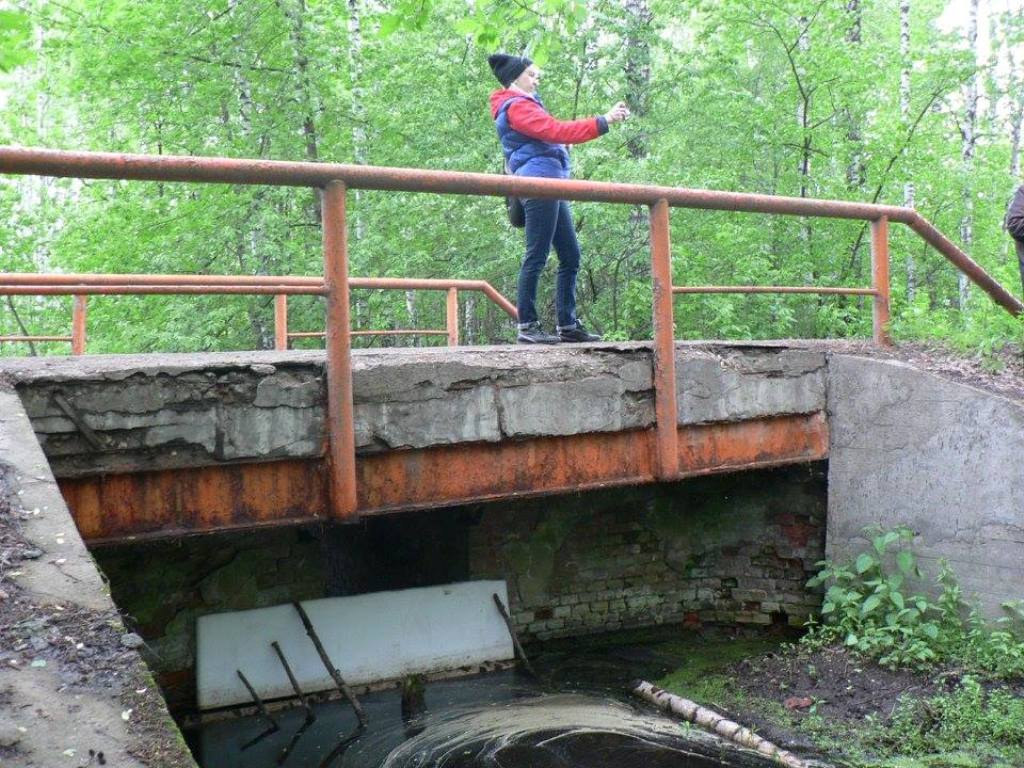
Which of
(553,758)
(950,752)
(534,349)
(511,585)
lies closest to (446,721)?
(553,758)

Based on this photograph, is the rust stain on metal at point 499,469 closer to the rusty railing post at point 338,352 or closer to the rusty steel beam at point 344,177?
the rusty railing post at point 338,352

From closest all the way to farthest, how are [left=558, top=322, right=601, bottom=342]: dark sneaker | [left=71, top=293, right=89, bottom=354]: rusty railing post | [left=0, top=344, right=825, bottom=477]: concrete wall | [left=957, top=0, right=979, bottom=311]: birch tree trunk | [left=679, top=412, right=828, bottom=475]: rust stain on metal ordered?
[left=0, top=344, right=825, bottom=477]: concrete wall
[left=679, top=412, right=828, bottom=475]: rust stain on metal
[left=558, top=322, right=601, bottom=342]: dark sneaker
[left=71, top=293, right=89, bottom=354]: rusty railing post
[left=957, top=0, right=979, bottom=311]: birch tree trunk

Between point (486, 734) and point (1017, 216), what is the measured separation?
457cm

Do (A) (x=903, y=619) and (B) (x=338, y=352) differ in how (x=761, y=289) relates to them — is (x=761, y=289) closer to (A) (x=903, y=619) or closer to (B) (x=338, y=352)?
(A) (x=903, y=619)

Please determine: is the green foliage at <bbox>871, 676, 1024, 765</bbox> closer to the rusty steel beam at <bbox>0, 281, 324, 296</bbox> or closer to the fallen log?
the fallen log

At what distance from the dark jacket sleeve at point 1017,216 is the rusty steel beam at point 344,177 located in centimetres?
155

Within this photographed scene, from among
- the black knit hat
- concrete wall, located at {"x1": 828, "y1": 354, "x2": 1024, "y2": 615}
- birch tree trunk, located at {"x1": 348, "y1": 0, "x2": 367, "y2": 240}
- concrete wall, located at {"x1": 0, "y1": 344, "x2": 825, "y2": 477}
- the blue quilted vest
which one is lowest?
concrete wall, located at {"x1": 828, "y1": 354, "x2": 1024, "y2": 615}

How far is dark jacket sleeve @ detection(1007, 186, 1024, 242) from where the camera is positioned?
19.6 ft

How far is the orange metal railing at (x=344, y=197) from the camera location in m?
3.36

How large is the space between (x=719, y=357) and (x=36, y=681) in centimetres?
386

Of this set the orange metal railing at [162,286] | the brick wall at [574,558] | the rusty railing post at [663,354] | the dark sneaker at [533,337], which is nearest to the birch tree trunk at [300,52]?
the orange metal railing at [162,286]

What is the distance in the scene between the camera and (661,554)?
273 inches

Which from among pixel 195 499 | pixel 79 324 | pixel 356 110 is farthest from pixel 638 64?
pixel 195 499

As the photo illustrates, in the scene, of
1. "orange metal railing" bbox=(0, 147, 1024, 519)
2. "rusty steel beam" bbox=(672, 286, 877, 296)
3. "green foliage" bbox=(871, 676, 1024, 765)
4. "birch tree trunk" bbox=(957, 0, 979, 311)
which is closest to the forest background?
"birch tree trunk" bbox=(957, 0, 979, 311)
